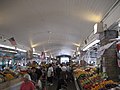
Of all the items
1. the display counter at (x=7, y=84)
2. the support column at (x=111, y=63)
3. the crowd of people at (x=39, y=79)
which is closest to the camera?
the crowd of people at (x=39, y=79)

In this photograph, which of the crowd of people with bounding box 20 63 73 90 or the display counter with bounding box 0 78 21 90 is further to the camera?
the display counter with bounding box 0 78 21 90

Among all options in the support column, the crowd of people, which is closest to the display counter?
the crowd of people

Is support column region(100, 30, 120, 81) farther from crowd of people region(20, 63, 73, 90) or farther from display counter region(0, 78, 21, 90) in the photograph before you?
display counter region(0, 78, 21, 90)

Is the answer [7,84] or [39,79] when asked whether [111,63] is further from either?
[7,84]

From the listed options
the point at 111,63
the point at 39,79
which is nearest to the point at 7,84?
the point at 39,79

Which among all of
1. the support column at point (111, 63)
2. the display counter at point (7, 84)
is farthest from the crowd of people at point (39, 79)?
the support column at point (111, 63)

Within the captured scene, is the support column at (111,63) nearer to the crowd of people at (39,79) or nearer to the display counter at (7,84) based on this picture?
the crowd of people at (39,79)

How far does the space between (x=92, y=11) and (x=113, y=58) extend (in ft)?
7.39

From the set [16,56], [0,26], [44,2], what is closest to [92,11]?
[44,2]

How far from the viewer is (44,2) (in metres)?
9.32

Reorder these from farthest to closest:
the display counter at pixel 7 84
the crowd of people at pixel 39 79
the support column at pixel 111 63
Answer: the support column at pixel 111 63
the display counter at pixel 7 84
the crowd of people at pixel 39 79

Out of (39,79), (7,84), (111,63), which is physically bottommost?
(7,84)

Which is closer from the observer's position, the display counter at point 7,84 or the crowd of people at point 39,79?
the crowd of people at point 39,79

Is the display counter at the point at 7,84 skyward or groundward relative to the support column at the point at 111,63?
groundward
